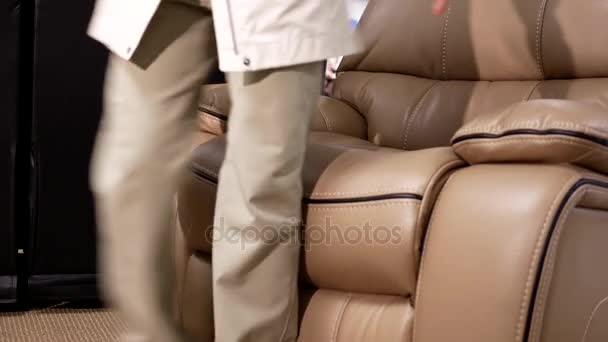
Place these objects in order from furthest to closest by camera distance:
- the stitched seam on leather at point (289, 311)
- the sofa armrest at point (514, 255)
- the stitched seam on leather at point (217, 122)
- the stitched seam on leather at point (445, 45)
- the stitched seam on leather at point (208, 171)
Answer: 1. the stitched seam on leather at point (445, 45)
2. the stitched seam on leather at point (217, 122)
3. the stitched seam on leather at point (208, 171)
4. the stitched seam on leather at point (289, 311)
5. the sofa armrest at point (514, 255)

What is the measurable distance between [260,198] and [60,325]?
786mm

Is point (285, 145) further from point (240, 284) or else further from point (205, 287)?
point (205, 287)

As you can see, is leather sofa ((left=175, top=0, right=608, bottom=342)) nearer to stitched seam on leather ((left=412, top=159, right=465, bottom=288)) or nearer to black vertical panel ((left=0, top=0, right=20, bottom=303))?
stitched seam on leather ((left=412, top=159, right=465, bottom=288))

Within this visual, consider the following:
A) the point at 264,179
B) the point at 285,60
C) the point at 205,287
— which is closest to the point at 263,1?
the point at 285,60

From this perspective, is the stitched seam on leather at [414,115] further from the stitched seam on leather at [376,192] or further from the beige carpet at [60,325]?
the beige carpet at [60,325]

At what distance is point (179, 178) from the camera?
33.9 inches

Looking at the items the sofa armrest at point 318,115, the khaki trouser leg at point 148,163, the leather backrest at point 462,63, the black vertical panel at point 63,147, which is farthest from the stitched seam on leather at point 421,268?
the black vertical panel at point 63,147

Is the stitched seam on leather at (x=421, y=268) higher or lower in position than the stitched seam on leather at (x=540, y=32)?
lower

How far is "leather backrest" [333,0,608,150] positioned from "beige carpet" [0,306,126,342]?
0.65 m

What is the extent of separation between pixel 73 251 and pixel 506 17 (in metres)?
1.02

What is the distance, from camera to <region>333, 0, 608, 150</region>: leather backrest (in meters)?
1.27

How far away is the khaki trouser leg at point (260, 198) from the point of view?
2.62 ft

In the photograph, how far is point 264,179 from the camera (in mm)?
797

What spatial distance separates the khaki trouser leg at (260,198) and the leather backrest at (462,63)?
59cm
